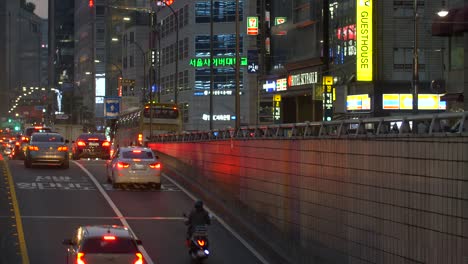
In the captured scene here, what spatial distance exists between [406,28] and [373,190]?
4109 cm

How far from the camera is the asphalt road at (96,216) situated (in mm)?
20516

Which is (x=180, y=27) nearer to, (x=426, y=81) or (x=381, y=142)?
(x=426, y=81)

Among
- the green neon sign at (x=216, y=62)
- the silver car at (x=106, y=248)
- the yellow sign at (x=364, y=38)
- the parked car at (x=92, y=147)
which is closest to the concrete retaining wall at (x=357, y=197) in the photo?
the silver car at (x=106, y=248)

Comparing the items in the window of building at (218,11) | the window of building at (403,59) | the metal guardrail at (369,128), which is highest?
the window of building at (218,11)

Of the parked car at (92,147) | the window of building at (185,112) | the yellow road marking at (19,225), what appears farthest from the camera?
the window of building at (185,112)

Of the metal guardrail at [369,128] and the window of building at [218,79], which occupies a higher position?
the window of building at [218,79]

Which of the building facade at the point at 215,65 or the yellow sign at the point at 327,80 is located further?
the building facade at the point at 215,65

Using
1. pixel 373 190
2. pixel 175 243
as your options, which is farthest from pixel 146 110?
pixel 373 190

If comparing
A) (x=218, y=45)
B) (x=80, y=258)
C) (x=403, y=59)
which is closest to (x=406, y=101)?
(x=403, y=59)

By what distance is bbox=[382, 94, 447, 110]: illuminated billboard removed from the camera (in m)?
54.9

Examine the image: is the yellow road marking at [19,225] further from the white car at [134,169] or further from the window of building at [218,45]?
the window of building at [218,45]

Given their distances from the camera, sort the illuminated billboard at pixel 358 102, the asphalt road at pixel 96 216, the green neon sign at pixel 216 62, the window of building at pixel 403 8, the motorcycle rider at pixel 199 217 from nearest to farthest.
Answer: the motorcycle rider at pixel 199 217 < the asphalt road at pixel 96 216 < the window of building at pixel 403 8 < the illuminated billboard at pixel 358 102 < the green neon sign at pixel 216 62

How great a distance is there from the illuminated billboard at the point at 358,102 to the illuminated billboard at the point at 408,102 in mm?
1080

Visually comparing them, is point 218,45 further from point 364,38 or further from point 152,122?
point 364,38
